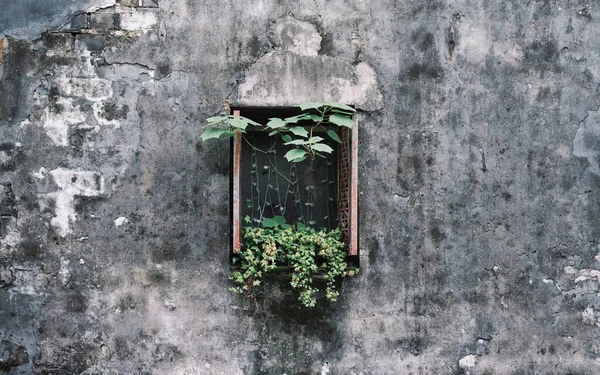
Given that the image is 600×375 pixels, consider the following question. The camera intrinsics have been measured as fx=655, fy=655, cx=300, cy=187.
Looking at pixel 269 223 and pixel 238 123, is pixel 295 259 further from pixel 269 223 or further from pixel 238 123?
pixel 238 123

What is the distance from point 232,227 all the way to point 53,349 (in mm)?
1364

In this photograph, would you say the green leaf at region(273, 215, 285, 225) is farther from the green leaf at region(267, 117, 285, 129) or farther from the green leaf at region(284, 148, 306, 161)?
the green leaf at region(267, 117, 285, 129)

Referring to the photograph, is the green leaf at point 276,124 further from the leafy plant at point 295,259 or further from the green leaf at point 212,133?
the leafy plant at point 295,259

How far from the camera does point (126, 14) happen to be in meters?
4.29

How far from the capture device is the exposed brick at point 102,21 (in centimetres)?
428

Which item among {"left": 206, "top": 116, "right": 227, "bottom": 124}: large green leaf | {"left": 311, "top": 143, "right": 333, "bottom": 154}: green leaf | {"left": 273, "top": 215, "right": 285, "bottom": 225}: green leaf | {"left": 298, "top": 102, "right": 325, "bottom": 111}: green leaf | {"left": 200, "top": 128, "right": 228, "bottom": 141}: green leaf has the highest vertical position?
{"left": 298, "top": 102, "right": 325, "bottom": 111}: green leaf

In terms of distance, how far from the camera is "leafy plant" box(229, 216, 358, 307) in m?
4.04

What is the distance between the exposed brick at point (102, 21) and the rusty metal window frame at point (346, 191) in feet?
3.32

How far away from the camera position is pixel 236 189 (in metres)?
4.10

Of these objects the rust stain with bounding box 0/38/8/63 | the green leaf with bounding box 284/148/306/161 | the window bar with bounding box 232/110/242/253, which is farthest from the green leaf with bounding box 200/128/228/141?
the rust stain with bounding box 0/38/8/63

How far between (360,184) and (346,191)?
102 mm

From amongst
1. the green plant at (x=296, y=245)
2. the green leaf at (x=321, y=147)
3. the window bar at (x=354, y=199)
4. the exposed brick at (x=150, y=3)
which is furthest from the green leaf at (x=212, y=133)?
the exposed brick at (x=150, y=3)

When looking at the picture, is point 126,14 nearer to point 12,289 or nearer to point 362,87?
point 362,87

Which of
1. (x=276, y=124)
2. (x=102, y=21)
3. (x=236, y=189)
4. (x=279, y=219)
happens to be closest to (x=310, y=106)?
(x=276, y=124)
